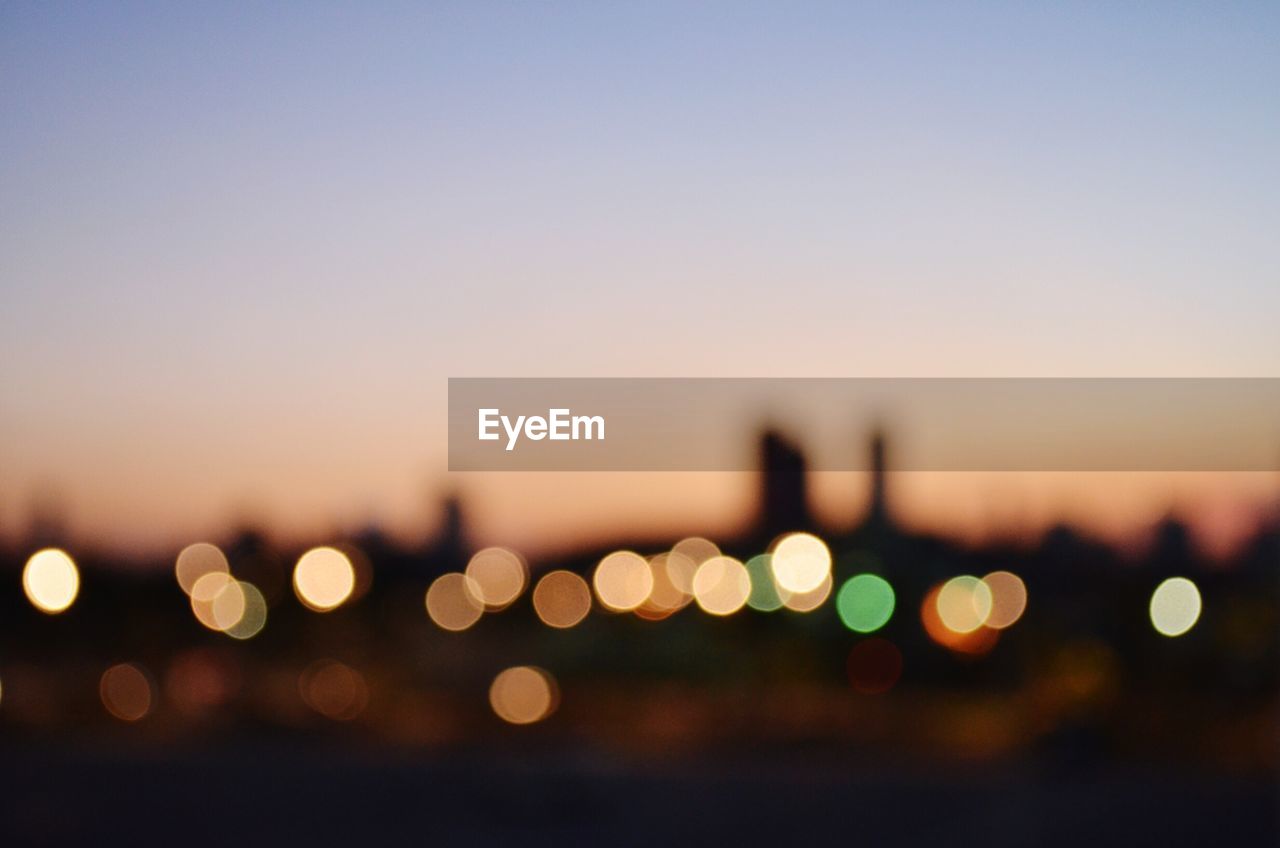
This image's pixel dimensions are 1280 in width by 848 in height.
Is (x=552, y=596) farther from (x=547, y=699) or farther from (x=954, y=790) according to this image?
(x=954, y=790)

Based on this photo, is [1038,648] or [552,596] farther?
[552,596]

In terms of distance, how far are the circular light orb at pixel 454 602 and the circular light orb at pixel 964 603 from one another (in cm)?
1838

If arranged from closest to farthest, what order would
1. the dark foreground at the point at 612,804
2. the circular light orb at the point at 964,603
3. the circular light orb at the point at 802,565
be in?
1. the dark foreground at the point at 612,804
2. the circular light orb at the point at 964,603
3. the circular light orb at the point at 802,565

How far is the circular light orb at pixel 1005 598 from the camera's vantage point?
115 feet

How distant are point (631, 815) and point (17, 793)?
340 inches

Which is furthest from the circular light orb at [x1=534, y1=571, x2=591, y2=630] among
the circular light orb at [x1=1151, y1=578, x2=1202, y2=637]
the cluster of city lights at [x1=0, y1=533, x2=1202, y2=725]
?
the circular light orb at [x1=1151, y1=578, x2=1202, y2=637]

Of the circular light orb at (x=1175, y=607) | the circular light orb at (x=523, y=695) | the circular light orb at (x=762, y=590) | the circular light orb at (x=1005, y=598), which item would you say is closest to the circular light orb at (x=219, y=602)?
the circular light orb at (x=523, y=695)

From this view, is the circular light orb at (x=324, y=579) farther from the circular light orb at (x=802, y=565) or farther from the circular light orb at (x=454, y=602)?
the circular light orb at (x=802, y=565)

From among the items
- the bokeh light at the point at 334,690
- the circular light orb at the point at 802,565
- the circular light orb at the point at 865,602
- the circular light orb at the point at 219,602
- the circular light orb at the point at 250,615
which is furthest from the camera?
the circular light orb at the point at 250,615

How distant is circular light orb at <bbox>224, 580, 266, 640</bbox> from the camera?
5472cm

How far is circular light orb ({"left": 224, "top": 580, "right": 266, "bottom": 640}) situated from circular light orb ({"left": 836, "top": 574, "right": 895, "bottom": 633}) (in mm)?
25291

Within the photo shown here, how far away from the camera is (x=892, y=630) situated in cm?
3934

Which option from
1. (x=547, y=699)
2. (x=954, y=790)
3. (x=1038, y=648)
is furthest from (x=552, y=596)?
(x=954, y=790)

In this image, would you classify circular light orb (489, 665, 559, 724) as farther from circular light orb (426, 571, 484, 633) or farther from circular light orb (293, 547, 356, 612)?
circular light orb (293, 547, 356, 612)
